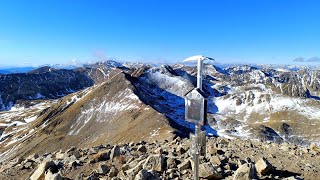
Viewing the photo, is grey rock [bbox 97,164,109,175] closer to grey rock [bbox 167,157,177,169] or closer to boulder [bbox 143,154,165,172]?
boulder [bbox 143,154,165,172]

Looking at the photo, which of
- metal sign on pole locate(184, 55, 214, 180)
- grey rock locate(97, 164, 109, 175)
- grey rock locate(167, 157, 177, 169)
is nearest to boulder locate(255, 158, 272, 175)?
grey rock locate(167, 157, 177, 169)

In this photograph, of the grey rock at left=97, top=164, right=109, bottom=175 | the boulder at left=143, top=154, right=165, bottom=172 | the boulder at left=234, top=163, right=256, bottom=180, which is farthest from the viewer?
the grey rock at left=97, top=164, right=109, bottom=175

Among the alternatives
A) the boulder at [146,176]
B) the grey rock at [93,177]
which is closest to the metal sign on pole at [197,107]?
the boulder at [146,176]

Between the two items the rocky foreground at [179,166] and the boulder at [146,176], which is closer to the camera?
the boulder at [146,176]

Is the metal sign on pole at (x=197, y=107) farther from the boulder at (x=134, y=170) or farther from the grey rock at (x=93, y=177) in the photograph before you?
the grey rock at (x=93, y=177)

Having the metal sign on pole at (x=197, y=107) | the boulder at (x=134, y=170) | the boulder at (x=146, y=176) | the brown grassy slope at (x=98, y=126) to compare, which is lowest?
the brown grassy slope at (x=98, y=126)

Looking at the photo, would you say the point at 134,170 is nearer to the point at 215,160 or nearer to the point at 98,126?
the point at 215,160

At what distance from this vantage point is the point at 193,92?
40.9 feet

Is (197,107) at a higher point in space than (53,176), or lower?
higher

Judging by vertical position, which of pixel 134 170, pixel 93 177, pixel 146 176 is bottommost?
pixel 93 177

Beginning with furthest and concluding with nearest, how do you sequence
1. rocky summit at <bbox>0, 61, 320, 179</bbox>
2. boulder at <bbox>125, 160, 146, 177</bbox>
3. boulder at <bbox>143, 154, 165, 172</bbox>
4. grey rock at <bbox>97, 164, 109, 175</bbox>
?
grey rock at <bbox>97, 164, 109, 175</bbox> < rocky summit at <bbox>0, 61, 320, 179</bbox> < boulder at <bbox>143, 154, 165, 172</bbox> < boulder at <bbox>125, 160, 146, 177</bbox>

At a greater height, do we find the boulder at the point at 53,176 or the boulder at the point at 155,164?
the boulder at the point at 155,164

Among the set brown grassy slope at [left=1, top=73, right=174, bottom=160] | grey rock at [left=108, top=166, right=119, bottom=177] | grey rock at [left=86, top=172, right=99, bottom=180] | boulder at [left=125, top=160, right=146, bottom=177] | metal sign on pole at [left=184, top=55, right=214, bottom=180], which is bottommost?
brown grassy slope at [left=1, top=73, right=174, bottom=160]

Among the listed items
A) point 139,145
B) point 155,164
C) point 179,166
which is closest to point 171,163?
point 179,166
